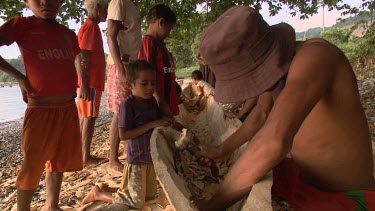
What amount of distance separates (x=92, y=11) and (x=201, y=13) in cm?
604

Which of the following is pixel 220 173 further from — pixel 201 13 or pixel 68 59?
pixel 201 13

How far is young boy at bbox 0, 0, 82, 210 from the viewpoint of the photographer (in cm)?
266

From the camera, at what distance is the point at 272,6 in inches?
392

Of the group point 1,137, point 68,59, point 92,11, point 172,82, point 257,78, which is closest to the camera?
point 257,78

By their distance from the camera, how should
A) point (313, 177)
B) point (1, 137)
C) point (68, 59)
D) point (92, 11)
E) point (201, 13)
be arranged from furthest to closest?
point (1, 137), point (201, 13), point (92, 11), point (68, 59), point (313, 177)

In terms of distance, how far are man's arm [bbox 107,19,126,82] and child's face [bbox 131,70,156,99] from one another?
82cm

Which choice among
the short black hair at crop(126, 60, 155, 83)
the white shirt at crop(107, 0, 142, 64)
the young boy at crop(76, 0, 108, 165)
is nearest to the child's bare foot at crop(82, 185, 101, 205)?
the young boy at crop(76, 0, 108, 165)

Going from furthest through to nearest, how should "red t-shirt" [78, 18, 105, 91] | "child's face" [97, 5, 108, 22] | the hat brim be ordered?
"child's face" [97, 5, 108, 22]
"red t-shirt" [78, 18, 105, 91]
the hat brim

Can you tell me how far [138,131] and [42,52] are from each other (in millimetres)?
1090

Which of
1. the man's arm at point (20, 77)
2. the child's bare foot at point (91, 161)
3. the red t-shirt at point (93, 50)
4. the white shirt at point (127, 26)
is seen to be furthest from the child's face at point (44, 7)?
the child's bare foot at point (91, 161)

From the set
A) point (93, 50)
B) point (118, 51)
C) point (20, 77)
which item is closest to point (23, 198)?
point (20, 77)

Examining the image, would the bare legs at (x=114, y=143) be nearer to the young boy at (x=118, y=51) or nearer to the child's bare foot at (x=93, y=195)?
the young boy at (x=118, y=51)

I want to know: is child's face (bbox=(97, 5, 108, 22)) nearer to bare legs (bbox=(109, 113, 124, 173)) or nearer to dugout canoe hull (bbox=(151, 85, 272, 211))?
bare legs (bbox=(109, 113, 124, 173))

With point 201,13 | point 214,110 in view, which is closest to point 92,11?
point 214,110
